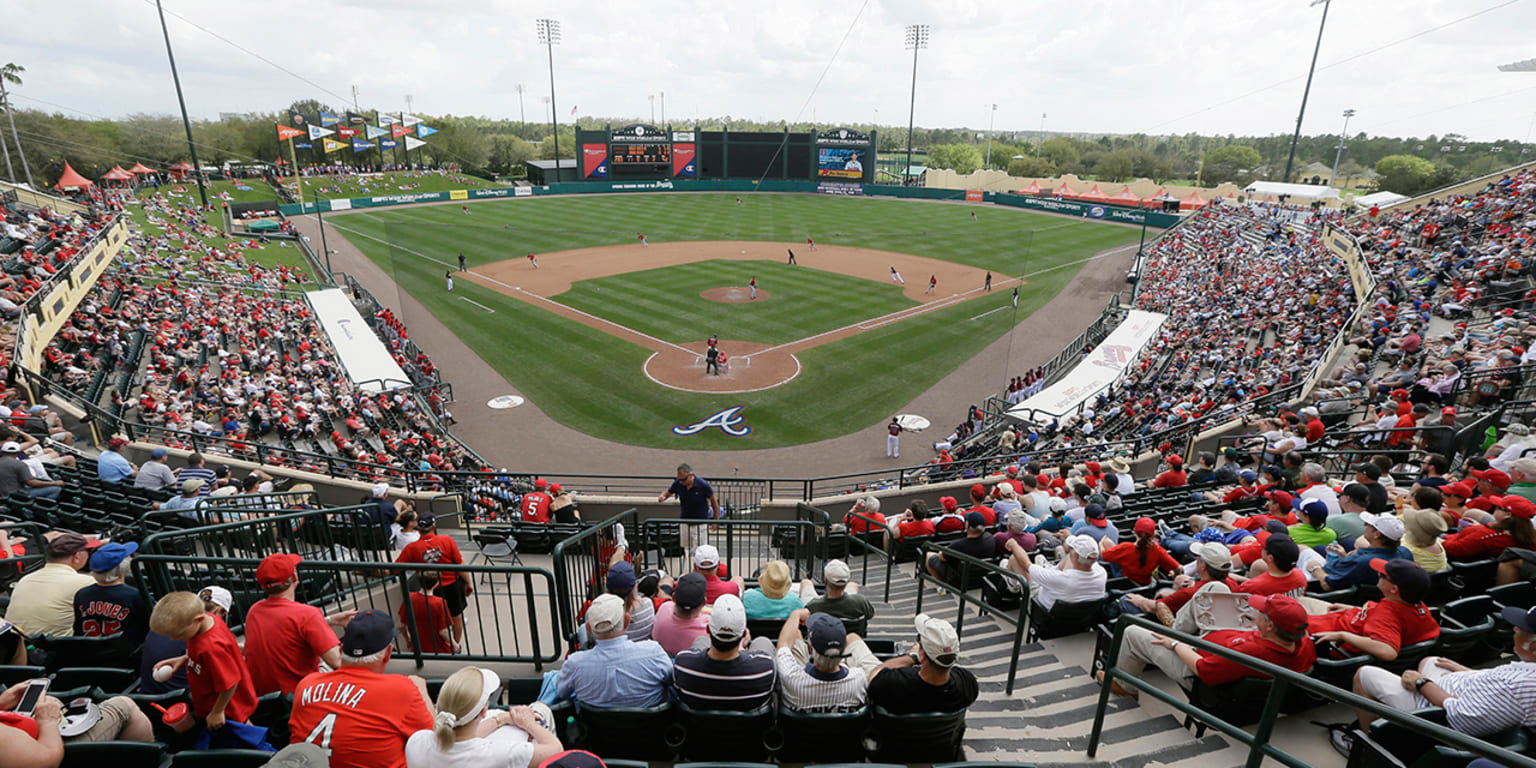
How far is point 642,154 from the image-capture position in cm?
7838

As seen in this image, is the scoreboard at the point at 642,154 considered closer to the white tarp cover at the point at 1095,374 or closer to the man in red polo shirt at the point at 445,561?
the white tarp cover at the point at 1095,374

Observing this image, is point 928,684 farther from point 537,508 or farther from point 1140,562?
point 537,508

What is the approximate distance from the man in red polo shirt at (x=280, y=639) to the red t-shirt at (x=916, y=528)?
6.44 meters

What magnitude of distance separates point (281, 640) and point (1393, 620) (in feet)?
23.6

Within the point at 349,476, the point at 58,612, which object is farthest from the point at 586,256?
the point at 58,612

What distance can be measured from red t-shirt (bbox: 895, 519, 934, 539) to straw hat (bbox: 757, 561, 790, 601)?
3.65 meters

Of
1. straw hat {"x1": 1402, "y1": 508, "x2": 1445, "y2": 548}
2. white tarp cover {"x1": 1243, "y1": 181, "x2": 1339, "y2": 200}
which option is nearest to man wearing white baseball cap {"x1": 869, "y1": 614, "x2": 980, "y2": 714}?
straw hat {"x1": 1402, "y1": 508, "x2": 1445, "y2": 548}

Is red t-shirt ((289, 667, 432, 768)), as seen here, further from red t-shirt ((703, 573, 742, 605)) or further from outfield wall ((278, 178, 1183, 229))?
outfield wall ((278, 178, 1183, 229))

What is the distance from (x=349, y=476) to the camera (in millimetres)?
15820

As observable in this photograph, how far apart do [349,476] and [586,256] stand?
33.3 meters

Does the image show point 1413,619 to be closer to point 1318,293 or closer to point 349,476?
point 349,476

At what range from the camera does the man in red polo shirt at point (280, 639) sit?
448 cm

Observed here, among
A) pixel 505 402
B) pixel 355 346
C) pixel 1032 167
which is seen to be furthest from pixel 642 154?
pixel 1032 167

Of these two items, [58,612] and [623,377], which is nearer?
[58,612]
